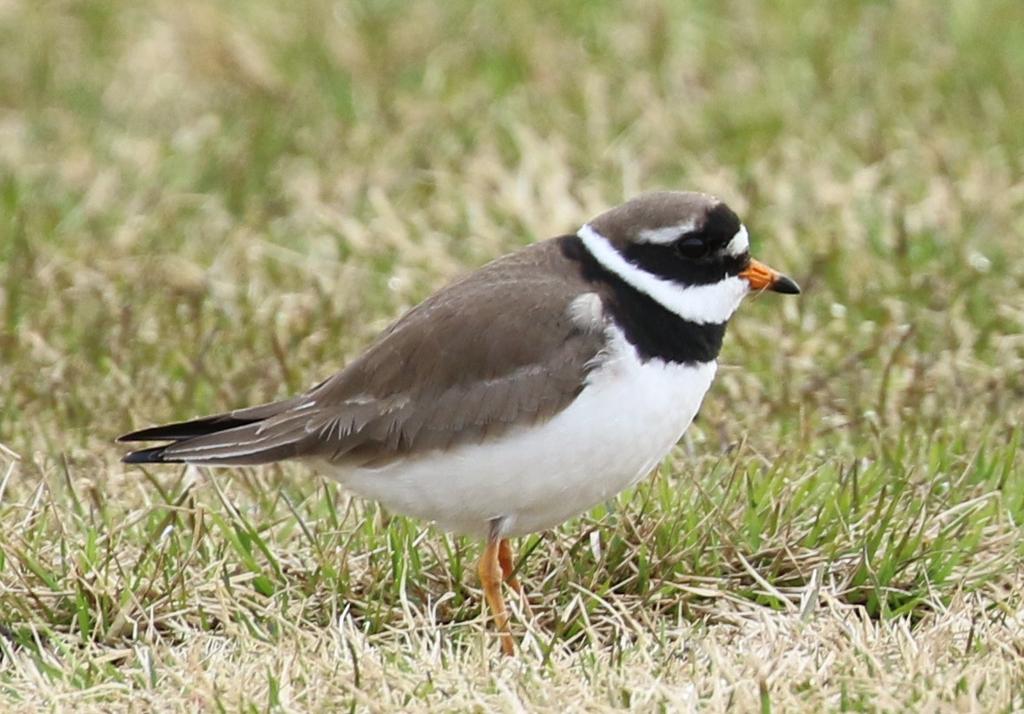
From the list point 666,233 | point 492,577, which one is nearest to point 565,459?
point 492,577

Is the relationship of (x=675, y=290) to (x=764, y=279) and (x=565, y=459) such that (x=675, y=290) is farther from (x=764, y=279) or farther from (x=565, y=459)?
(x=565, y=459)

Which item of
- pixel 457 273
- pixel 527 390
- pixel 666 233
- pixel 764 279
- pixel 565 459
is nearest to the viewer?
pixel 565 459

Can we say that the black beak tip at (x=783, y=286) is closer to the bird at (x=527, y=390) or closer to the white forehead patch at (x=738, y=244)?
the bird at (x=527, y=390)

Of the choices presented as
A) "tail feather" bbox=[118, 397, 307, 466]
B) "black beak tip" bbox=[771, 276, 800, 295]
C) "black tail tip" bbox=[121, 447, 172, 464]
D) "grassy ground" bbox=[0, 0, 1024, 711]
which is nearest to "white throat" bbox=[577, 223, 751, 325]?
"black beak tip" bbox=[771, 276, 800, 295]

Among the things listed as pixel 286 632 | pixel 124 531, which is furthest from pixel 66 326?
pixel 286 632

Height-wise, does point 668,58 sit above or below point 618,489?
above

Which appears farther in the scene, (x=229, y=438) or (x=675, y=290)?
(x=229, y=438)

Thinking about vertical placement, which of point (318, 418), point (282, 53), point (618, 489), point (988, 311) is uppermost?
point (282, 53)

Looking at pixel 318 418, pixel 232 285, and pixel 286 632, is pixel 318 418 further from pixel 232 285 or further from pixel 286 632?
pixel 232 285

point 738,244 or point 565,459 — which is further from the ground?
point 738,244
